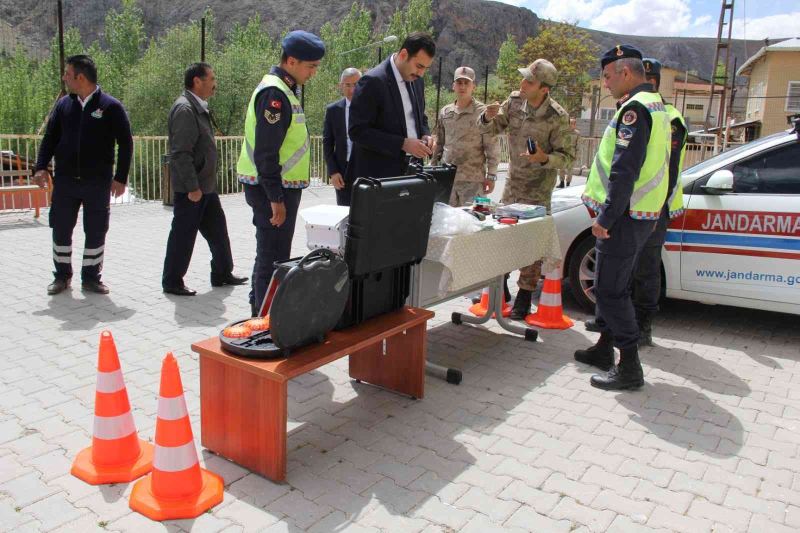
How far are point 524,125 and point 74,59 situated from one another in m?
3.81

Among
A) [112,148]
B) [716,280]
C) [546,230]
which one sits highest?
[112,148]

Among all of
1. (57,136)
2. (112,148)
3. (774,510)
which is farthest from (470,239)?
(57,136)

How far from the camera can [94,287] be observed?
6.16 metres

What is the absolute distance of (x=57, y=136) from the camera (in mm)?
5965

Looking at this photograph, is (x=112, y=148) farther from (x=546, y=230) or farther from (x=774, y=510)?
(x=774, y=510)

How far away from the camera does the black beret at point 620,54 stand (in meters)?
4.24

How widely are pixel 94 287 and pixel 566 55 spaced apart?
42.8m

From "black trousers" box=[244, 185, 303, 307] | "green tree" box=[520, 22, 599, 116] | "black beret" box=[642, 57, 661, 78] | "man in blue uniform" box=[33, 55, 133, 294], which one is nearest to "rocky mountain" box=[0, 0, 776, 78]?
"green tree" box=[520, 22, 599, 116]

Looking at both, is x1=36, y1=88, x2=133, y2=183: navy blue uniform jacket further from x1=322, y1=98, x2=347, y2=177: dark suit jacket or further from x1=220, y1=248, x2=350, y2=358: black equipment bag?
x1=220, y1=248, x2=350, y2=358: black equipment bag

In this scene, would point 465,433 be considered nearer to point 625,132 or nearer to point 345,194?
point 625,132

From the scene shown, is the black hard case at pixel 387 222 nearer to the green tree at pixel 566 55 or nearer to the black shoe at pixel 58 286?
the black shoe at pixel 58 286

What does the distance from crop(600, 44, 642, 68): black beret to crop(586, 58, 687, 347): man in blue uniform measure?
0.45 metres

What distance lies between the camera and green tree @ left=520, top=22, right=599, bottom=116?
44.1 m

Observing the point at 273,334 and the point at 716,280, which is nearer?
the point at 273,334
